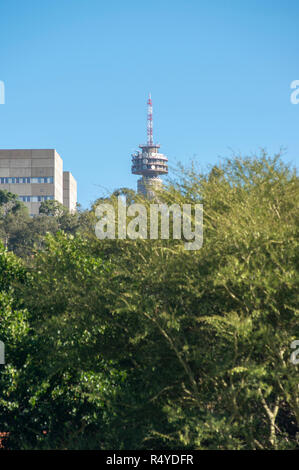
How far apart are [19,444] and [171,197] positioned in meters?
5.11

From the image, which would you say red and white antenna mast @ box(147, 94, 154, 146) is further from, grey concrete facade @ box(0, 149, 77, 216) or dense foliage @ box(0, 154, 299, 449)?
dense foliage @ box(0, 154, 299, 449)

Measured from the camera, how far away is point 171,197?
10727 mm

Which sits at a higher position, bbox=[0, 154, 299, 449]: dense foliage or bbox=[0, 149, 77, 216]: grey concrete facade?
bbox=[0, 149, 77, 216]: grey concrete facade

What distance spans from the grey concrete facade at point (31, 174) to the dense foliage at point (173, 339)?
100m

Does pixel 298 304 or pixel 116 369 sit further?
pixel 116 369

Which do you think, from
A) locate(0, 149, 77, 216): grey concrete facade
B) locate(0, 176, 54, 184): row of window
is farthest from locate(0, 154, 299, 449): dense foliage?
locate(0, 176, 54, 184): row of window

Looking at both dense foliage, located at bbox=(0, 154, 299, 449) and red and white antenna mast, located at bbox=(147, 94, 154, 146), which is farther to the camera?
red and white antenna mast, located at bbox=(147, 94, 154, 146)

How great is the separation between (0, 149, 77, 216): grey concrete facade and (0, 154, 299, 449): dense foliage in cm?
10000

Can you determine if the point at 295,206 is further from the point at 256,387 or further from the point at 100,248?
the point at 100,248

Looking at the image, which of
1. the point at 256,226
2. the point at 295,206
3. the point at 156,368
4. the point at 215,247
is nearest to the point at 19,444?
the point at 156,368

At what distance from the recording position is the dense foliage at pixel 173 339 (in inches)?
308

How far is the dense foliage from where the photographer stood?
782 cm

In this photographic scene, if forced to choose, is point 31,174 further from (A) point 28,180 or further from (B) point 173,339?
(B) point 173,339

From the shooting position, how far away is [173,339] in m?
8.08
